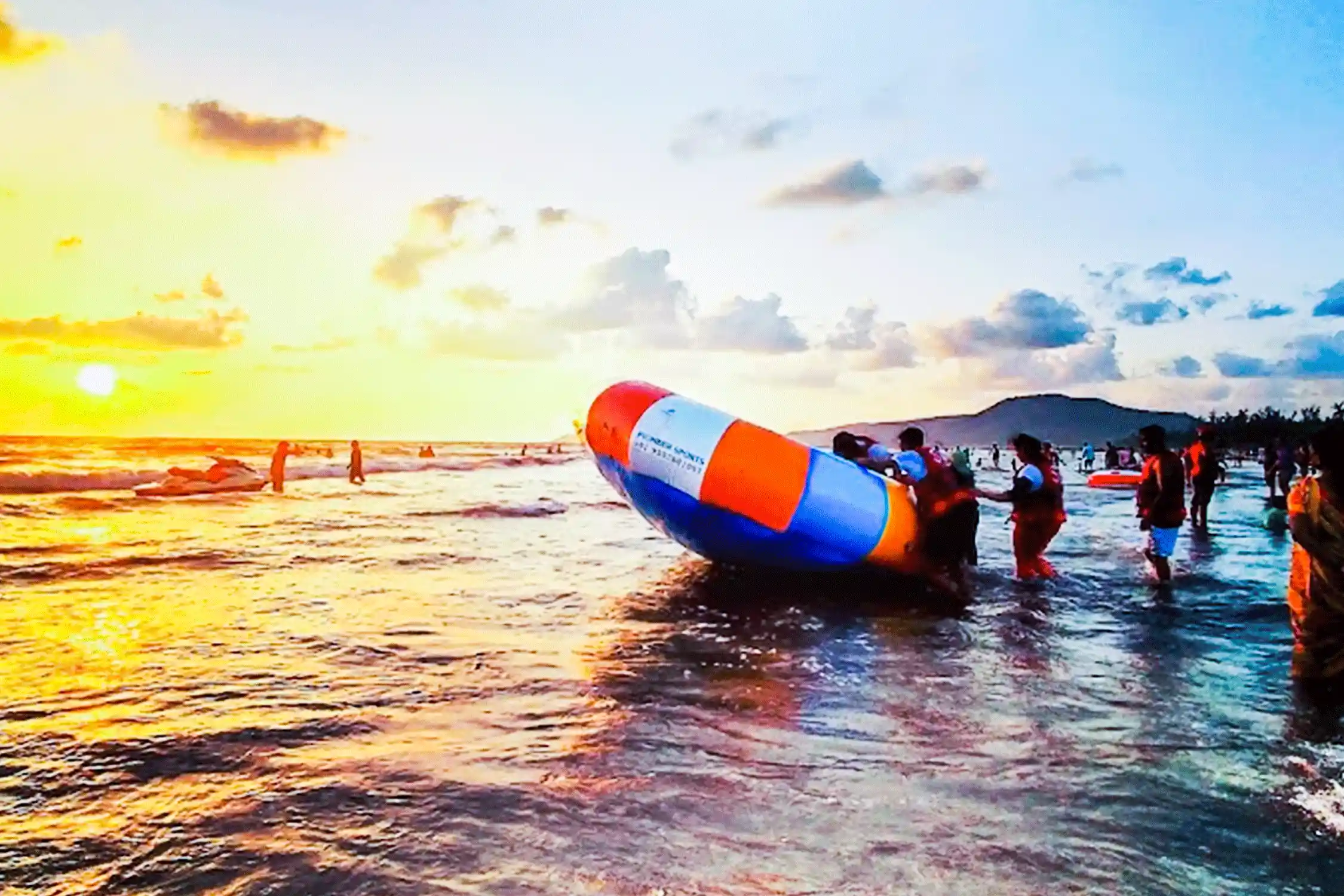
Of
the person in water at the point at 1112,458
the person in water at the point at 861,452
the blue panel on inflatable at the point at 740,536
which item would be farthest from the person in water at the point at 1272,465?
the blue panel on inflatable at the point at 740,536

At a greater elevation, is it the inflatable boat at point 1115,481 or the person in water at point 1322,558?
the person in water at point 1322,558

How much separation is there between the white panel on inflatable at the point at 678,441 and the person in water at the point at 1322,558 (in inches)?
185

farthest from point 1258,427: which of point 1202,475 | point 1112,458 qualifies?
point 1202,475

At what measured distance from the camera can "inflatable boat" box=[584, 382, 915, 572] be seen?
345 inches

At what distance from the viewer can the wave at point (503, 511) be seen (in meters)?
18.8

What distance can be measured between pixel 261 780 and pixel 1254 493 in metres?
30.3

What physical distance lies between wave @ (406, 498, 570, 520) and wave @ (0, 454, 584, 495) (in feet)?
46.3

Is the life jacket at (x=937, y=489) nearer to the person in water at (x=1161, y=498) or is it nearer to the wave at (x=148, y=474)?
the person in water at (x=1161, y=498)

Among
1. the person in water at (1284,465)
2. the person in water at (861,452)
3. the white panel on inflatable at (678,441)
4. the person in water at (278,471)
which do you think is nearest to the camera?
the white panel on inflatable at (678,441)

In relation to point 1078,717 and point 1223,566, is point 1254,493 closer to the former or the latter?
point 1223,566

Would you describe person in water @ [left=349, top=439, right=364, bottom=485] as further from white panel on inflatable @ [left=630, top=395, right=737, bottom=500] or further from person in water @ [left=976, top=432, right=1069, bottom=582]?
person in water @ [left=976, top=432, right=1069, bottom=582]

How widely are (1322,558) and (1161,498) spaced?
4072 millimetres

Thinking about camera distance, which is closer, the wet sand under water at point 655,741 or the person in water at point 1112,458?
the wet sand under water at point 655,741

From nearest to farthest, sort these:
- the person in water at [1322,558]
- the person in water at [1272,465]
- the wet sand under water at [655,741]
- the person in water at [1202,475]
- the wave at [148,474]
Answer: the wet sand under water at [655,741]
the person in water at [1322,558]
the person in water at [1202,475]
the person in water at [1272,465]
the wave at [148,474]
